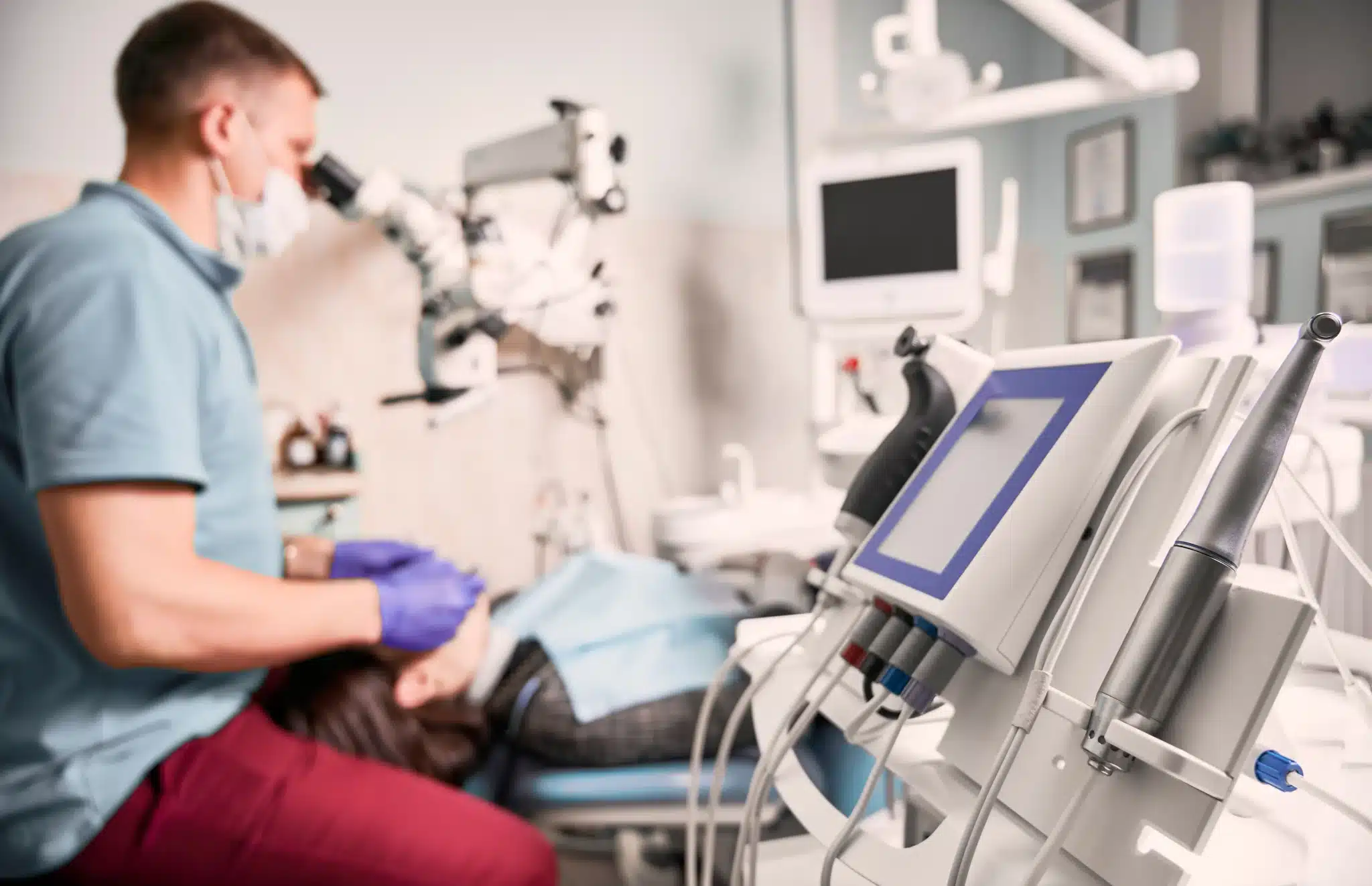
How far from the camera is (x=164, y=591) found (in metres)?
0.75

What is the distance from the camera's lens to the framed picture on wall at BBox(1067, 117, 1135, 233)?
2.50m

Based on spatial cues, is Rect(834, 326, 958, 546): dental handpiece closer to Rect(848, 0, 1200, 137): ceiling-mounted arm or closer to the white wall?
Rect(848, 0, 1200, 137): ceiling-mounted arm

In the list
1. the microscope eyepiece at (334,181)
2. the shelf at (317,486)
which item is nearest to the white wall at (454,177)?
the shelf at (317,486)

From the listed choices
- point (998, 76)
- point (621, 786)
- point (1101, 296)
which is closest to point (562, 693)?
point (621, 786)

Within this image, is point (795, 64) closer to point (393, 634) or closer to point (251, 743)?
point (393, 634)

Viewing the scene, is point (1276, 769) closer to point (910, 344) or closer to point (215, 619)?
point (910, 344)

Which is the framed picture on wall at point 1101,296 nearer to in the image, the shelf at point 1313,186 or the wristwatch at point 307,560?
the shelf at point 1313,186

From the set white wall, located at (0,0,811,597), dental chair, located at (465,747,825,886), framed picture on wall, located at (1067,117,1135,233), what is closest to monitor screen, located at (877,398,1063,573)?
dental chair, located at (465,747,825,886)

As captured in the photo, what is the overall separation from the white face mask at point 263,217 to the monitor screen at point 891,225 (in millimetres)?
967

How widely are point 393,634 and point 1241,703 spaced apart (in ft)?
2.81

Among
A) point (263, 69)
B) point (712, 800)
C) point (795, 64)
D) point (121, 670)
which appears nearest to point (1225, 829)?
point (712, 800)

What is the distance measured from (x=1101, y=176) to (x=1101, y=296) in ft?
1.23

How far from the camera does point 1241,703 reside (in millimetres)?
343

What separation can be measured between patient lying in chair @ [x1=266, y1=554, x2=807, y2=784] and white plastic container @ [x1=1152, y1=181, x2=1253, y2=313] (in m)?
0.72
